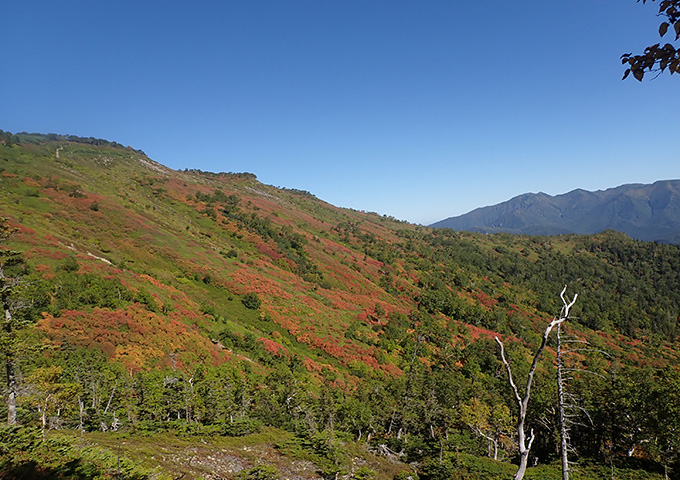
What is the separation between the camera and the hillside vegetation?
19.7m

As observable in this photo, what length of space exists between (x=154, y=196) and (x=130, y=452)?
328ft

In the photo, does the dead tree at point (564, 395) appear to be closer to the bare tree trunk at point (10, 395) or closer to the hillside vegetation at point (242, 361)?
the hillside vegetation at point (242, 361)

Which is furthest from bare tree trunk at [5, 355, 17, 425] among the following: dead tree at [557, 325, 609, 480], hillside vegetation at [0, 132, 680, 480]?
dead tree at [557, 325, 609, 480]

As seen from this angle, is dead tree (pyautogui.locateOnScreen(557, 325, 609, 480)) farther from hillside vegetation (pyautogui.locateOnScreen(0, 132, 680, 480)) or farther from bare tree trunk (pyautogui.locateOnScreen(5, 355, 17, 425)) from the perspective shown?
bare tree trunk (pyautogui.locateOnScreen(5, 355, 17, 425))

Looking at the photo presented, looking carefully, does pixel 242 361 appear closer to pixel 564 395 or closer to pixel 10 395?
pixel 10 395

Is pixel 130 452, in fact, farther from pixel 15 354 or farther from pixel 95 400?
pixel 95 400

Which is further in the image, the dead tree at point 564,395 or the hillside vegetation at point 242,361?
the hillside vegetation at point 242,361

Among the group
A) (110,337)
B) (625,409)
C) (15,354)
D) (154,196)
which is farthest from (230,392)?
(154,196)

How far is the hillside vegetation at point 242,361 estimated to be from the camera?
19.7 metres

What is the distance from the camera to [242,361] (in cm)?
3944

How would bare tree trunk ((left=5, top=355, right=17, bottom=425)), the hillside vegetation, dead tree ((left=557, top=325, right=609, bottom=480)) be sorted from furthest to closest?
the hillside vegetation < bare tree trunk ((left=5, top=355, right=17, bottom=425)) < dead tree ((left=557, top=325, right=609, bottom=480))

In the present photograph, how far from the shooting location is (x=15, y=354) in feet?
42.3

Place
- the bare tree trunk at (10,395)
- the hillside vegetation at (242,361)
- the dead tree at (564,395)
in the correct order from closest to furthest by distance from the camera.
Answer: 1. the dead tree at (564,395)
2. the bare tree trunk at (10,395)
3. the hillside vegetation at (242,361)

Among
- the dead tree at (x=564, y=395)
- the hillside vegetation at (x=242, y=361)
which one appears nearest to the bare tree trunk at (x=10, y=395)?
the hillside vegetation at (x=242, y=361)
